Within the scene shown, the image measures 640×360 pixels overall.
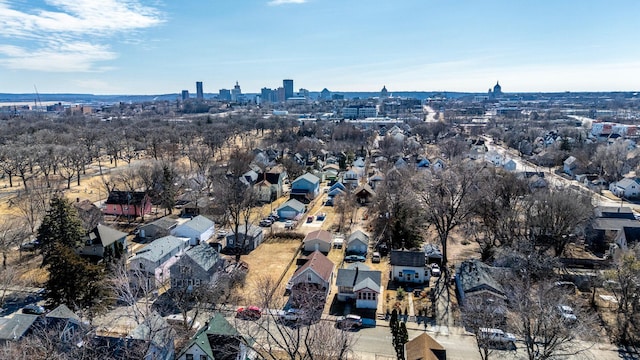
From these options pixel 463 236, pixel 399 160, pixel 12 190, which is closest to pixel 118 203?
pixel 12 190

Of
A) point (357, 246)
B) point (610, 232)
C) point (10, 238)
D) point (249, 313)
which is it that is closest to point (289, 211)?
point (357, 246)

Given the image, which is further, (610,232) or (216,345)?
(610,232)

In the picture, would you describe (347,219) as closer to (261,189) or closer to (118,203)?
(261,189)

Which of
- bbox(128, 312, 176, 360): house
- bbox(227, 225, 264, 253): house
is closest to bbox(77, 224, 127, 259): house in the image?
bbox(227, 225, 264, 253): house

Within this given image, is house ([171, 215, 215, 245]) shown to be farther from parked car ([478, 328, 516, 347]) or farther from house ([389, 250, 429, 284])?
parked car ([478, 328, 516, 347])

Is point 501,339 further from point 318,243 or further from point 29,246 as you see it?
point 29,246
